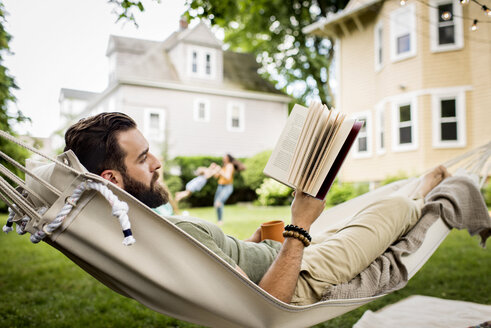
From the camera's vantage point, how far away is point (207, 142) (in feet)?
40.7

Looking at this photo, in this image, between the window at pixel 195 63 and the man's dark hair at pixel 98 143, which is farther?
the window at pixel 195 63

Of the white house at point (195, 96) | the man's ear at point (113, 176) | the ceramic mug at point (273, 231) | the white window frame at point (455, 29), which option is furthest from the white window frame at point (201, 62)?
the man's ear at point (113, 176)

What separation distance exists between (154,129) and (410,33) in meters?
6.42

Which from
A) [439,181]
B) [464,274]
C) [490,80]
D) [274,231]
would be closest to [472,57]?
[490,80]

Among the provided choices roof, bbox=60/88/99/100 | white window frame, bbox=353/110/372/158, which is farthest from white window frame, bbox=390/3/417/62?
roof, bbox=60/88/99/100

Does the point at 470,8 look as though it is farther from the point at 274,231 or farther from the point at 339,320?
the point at 274,231

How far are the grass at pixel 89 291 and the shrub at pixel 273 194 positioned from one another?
498 centimetres

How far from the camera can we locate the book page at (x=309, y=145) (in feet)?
→ 3.74

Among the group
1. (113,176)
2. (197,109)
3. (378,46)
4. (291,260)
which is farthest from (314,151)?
(197,109)

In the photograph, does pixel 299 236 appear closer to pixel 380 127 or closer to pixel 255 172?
pixel 380 127

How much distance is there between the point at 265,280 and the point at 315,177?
31 cm

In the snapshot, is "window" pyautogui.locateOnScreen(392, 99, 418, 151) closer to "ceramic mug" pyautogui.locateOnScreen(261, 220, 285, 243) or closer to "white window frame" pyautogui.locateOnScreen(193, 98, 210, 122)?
"white window frame" pyautogui.locateOnScreen(193, 98, 210, 122)

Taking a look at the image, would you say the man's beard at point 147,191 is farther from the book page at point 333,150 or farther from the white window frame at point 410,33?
the white window frame at point 410,33

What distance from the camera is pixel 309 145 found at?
1.15 metres
